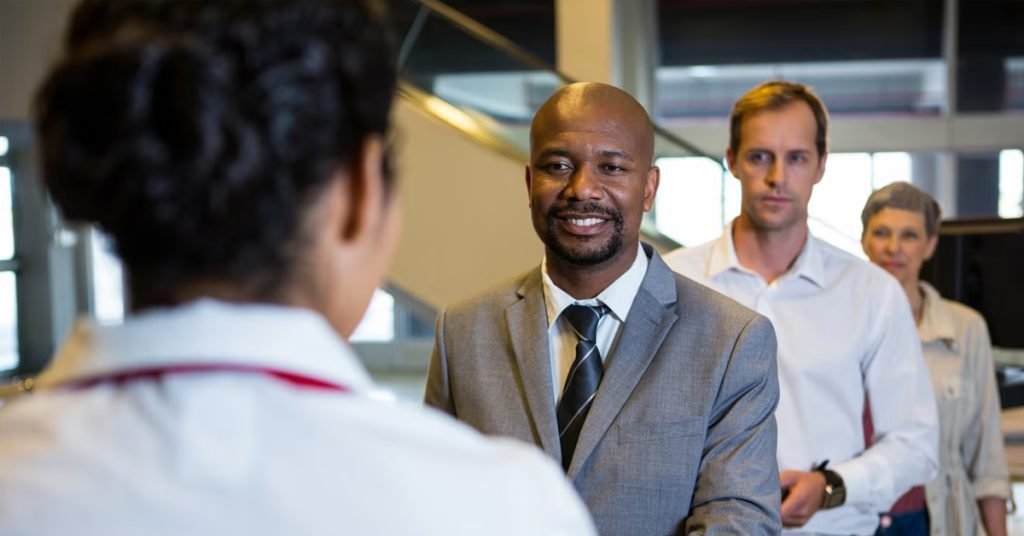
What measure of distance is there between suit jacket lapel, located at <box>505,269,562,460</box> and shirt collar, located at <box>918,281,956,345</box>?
203 cm

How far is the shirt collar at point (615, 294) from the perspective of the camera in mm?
2102

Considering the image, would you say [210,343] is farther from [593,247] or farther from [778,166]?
[778,166]

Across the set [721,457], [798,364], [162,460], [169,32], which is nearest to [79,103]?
[169,32]

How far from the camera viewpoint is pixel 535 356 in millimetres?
2059

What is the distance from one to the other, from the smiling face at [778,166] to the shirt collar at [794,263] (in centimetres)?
7

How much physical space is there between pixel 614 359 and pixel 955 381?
7.09 feet

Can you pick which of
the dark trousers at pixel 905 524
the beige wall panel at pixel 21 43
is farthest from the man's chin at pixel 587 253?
the beige wall panel at pixel 21 43

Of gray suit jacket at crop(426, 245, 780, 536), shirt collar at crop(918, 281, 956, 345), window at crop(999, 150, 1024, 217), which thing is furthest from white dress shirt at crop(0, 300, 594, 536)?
window at crop(999, 150, 1024, 217)

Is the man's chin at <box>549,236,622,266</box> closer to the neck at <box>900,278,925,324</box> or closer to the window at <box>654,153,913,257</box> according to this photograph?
the neck at <box>900,278,925,324</box>

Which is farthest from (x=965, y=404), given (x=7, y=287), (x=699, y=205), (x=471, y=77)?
(x=7, y=287)

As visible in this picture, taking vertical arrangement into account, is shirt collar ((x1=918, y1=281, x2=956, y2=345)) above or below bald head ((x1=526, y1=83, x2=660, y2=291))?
below

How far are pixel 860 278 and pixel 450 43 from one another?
14.7 feet

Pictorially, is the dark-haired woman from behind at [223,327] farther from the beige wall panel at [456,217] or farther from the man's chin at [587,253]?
the beige wall panel at [456,217]

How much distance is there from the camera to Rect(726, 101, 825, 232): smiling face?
9.35 ft
